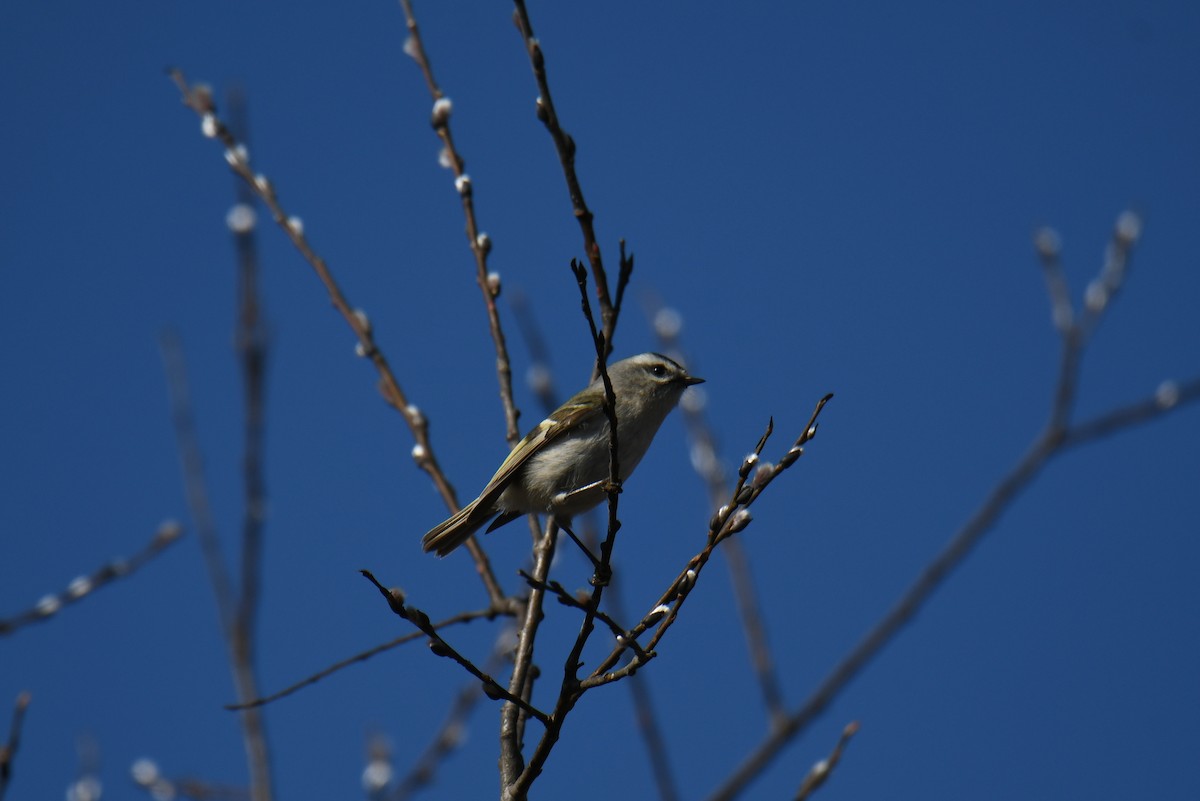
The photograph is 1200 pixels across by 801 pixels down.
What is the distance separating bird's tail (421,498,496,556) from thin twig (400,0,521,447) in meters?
0.27

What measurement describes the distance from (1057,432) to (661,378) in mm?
1368

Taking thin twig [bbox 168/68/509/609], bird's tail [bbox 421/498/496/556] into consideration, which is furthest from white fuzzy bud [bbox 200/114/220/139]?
bird's tail [bbox 421/498/496/556]

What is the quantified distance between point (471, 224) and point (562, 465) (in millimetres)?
844

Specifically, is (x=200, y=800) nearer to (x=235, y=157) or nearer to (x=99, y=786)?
(x=99, y=786)

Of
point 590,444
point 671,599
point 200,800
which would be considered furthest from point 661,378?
point 200,800

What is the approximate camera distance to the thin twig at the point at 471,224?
3.36 m

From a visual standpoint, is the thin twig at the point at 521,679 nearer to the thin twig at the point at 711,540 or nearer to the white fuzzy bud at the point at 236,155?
the thin twig at the point at 711,540

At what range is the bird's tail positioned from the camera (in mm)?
3459

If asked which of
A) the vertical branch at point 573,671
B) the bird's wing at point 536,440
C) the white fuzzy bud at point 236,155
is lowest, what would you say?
the vertical branch at point 573,671

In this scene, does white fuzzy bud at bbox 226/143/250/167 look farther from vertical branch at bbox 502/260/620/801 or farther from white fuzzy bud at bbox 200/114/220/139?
vertical branch at bbox 502/260/620/801

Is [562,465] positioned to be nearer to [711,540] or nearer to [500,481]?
[500,481]

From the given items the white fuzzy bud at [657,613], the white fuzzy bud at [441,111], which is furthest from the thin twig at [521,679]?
the white fuzzy bud at [441,111]

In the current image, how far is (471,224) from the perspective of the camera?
11.3ft

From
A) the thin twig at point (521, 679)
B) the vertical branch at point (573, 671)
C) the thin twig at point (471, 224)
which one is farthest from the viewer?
the thin twig at point (471, 224)
